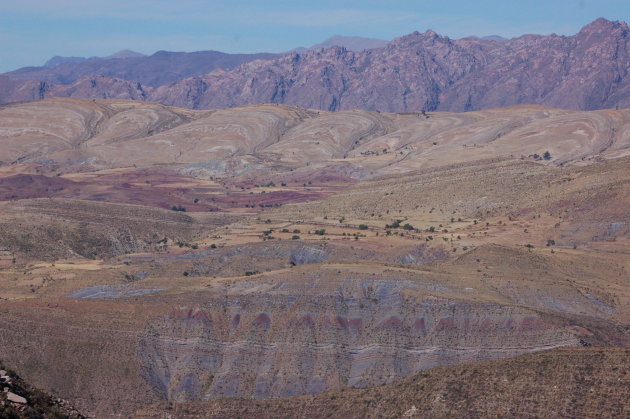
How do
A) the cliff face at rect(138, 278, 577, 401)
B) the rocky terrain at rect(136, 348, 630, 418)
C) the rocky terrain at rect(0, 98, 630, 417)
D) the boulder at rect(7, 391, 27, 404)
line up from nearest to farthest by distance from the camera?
the boulder at rect(7, 391, 27, 404), the rocky terrain at rect(136, 348, 630, 418), the rocky terrain at rect(0, 98, 630, 417), the cliff face at rect(138, 278, 577, 401)

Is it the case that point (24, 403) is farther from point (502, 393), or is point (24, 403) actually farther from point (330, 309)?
point (330, 309)

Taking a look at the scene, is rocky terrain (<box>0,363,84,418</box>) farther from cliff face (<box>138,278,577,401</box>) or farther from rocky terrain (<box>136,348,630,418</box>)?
cliff face (<box>138,278,577,401</box>)

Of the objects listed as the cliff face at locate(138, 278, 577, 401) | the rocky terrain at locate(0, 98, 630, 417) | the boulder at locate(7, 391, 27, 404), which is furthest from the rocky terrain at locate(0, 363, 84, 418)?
the cliff face at locate(138, 278, 577, 401)

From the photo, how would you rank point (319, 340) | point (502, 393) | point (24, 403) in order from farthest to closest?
point (319, 340), point (502, 393), point (24, 403)

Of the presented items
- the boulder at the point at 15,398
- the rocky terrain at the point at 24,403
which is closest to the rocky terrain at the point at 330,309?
the rocky terrain at the point at 24,403

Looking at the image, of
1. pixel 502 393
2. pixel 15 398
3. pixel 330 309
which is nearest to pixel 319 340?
pixel 330 309

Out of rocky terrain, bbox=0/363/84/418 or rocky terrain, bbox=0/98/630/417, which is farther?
rocky terrain, bbox=0/98/630/417

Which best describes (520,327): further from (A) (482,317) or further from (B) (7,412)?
(B) (7,412)

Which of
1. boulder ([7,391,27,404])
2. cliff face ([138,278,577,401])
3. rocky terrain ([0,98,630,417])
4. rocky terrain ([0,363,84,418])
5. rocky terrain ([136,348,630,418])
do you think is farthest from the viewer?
cliff face ([138,278,577,401])

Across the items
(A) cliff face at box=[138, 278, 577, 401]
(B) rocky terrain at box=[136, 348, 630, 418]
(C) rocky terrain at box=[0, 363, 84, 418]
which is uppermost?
(C) rocky terrain at box=[0, 363, 84, 418]

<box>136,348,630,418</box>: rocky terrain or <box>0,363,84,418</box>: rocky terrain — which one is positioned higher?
<box>0,363,84,418</box>: rocky terrain

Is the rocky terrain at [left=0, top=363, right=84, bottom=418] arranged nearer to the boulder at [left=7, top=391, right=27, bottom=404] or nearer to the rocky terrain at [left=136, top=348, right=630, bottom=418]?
the boulder at [left=7, top=391, right=27, bottom=404]

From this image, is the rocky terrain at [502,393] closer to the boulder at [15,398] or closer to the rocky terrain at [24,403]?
the rocky terrain at [24,403]
